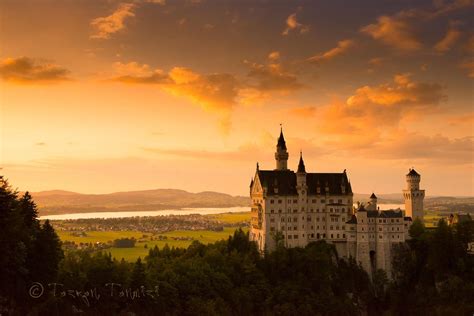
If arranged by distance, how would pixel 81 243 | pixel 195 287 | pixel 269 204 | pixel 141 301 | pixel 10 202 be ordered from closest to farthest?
pixel 10 202
pixel 141 301
pixel 195 287
pixel 269 204
pixel 81 243

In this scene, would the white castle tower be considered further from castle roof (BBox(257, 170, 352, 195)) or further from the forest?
castle roof (BBox(257, 170, 352, 195))

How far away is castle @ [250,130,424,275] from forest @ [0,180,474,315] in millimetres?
2723

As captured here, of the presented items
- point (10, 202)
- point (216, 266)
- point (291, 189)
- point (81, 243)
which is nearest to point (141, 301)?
point (216, 266)

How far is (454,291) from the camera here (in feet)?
391

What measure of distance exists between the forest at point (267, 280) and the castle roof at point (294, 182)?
13.1m

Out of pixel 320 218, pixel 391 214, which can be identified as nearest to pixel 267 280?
pixel 320 218

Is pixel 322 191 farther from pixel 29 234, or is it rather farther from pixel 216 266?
pixel 29 234

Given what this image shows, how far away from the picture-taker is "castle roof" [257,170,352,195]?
423 feet

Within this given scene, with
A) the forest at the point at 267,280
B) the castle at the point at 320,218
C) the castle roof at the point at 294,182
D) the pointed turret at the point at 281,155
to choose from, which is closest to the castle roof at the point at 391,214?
the castle at the point at 320,218

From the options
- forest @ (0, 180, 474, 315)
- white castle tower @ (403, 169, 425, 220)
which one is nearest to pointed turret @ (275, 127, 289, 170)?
forest @ (0, 180, 474, 315)

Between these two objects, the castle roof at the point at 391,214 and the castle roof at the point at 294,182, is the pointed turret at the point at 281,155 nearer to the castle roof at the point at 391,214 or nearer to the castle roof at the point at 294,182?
the castle roof at the point at 294,182

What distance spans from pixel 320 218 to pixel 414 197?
81.5ft

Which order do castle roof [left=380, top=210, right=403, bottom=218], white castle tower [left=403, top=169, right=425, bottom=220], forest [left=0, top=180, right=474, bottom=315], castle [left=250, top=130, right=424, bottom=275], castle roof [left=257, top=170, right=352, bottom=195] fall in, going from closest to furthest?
1. forest [left=0, top=180, right=474, bottom=315]
2. castle [left=250, top=130, right=424, bottom=275]
3. castle roof [left=380, top=210, right=403, bottom=218]
4. castle roof [left=257, top=170, right=352, bottom=195]
5. white castle tower [left=403, top=169, right=425, bottom=220]

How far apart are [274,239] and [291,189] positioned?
42.2 ft
